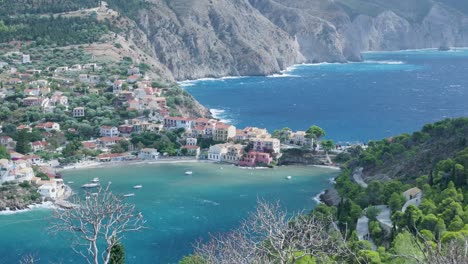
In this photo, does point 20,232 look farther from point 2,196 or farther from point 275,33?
point 275,33

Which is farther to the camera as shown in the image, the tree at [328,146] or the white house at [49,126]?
the white house at [49,126]

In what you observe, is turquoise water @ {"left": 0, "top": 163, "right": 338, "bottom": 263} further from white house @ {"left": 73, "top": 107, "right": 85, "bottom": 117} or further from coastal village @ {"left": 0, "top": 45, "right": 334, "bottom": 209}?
Result: white house @ {"left": 73, "top": 107, "right": 85, "bottom": 117}

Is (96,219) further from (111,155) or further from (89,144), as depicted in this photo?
(89,144)

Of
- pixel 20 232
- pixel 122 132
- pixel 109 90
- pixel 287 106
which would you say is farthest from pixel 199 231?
pixel 287 106

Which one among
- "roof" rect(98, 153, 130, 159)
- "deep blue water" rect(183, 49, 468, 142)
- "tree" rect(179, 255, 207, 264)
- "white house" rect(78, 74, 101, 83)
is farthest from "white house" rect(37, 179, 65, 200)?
"white house" rect(78, 74, 101, 83)

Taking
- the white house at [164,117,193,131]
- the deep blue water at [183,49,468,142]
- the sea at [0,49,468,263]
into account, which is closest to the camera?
Answer: the sea at [0,49,468,263]

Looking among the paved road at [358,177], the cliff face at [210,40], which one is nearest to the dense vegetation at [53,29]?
the cliff face at [210,40]

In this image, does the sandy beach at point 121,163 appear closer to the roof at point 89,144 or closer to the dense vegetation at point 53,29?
the roof at point 89,144
